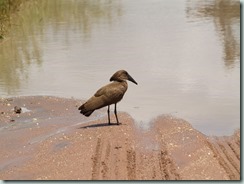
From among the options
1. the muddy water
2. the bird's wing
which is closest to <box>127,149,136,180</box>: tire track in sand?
the muddy water

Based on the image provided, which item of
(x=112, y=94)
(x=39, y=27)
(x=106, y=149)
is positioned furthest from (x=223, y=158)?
(x=39, y=27)

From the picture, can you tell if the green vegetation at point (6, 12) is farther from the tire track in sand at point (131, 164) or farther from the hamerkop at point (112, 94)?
the tire track in sand at point (131, 164)

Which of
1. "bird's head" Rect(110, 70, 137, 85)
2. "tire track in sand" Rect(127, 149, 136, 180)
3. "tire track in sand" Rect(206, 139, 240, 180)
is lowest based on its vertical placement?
"tire track in sand" Rect(127, 149, 136, 180)

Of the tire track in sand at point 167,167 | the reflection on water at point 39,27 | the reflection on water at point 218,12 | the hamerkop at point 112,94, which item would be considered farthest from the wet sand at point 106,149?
the reflection on water at point 218,12

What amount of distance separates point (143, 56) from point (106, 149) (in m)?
6.17

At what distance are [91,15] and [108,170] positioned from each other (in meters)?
16.0

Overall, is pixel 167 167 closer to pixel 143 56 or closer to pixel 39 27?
pixel 143 56

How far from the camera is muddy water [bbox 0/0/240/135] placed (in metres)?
8.23

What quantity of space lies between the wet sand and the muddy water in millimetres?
318

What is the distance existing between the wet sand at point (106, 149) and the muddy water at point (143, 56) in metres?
0.32

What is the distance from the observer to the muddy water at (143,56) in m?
8.23

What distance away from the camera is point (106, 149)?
6.98 metres

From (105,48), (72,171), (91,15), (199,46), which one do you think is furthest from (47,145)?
(91,15)

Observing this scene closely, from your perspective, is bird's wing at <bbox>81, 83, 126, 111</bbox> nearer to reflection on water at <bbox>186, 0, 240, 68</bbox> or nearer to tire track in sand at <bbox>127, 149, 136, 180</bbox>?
tire track in sand at <bbox>127, 149, 136, 180</bbox>
